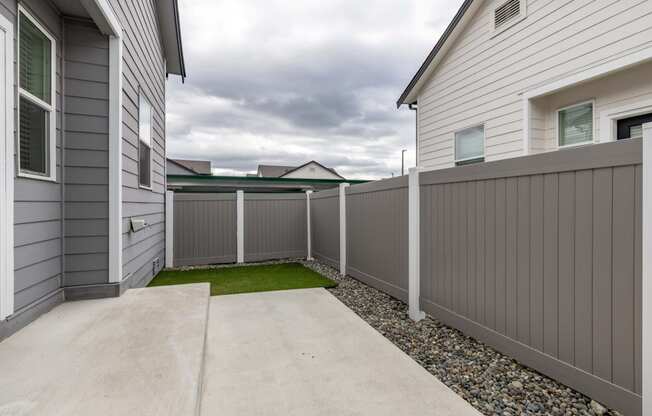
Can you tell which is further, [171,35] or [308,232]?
[308,232]

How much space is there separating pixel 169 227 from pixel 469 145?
6.07m

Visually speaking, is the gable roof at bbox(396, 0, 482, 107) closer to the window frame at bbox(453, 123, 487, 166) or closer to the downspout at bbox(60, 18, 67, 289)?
the window frame at bbox(453, 123, 487, 166)

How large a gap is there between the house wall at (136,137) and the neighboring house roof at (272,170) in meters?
29.7

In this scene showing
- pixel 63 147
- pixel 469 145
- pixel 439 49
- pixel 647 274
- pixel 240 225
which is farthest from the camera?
pixel 240 225

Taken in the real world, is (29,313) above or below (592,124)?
below

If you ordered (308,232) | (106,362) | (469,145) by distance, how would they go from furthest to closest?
1. (308,232)
2. (469,145)
3. (106,362)

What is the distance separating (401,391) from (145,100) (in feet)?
16.4

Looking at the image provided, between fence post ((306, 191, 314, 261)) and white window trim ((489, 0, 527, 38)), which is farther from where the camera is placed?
fence post ((306, 191, 314, 261))

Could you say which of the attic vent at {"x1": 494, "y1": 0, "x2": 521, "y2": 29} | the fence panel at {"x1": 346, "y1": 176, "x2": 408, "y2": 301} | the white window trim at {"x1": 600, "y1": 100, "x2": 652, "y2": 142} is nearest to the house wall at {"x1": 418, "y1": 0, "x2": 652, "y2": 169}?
the attic vent at {"x1": 494, "y1": 0, "x2": 521, "y2": 29}

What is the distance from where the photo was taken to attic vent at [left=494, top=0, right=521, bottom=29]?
4.58 m

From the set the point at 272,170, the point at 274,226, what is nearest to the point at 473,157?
the point at 274,226

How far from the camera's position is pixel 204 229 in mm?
7363

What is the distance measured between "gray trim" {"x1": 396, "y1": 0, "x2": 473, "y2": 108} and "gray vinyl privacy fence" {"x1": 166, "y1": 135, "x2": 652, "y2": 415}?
2954 mm

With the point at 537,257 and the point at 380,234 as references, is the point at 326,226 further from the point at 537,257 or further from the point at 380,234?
the point at 537,257
